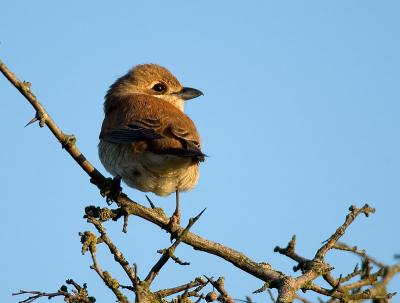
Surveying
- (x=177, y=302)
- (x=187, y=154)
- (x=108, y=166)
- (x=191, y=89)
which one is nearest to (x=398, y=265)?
(x=177, y=302)

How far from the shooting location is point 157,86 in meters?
8.16

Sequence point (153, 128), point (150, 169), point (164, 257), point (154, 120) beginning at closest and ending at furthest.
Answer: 1. point (164, 257)
2. point (150, 169)
3. point (153, 128)
4. point (154, 120)

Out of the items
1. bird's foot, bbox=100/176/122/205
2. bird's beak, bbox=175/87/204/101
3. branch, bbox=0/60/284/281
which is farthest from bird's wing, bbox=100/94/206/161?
branch, bbox=0/60/284/281

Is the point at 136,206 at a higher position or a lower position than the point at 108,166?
lower

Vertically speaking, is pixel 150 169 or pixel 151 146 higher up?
pixel 151 146

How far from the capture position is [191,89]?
813 cm

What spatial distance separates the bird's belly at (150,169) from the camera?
5.80 metres

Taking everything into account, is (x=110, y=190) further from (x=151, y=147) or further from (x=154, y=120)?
(x=154, y=120)

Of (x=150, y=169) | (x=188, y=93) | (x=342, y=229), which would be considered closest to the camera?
(x=342, y=229)

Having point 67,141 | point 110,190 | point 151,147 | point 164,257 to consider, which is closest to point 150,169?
point 151,147

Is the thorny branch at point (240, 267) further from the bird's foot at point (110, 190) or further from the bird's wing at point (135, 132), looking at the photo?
the bird's wing at point (135, 132)

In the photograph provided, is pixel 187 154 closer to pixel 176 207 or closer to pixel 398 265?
pixel 176 207

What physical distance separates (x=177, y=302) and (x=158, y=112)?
3.14 metres

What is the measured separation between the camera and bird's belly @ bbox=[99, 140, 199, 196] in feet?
19.0
